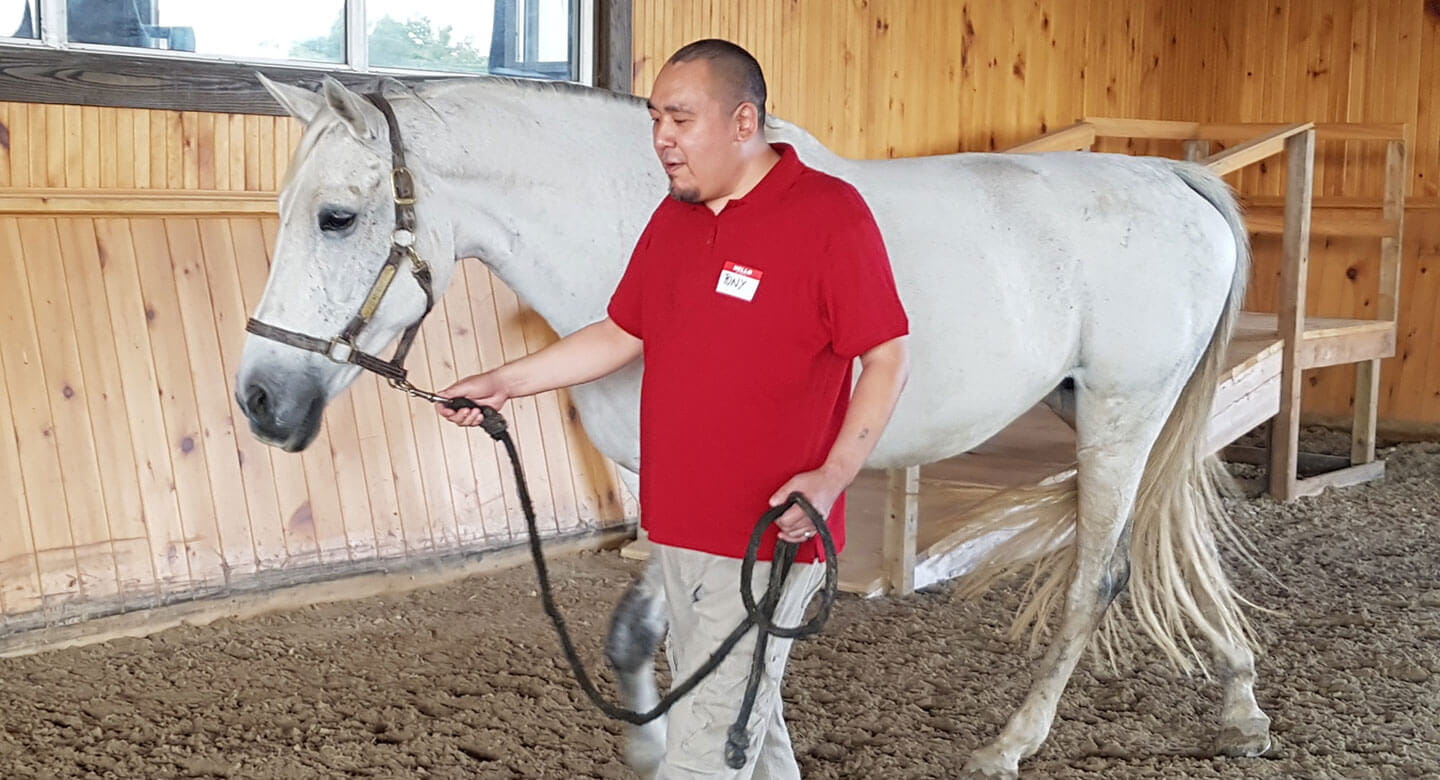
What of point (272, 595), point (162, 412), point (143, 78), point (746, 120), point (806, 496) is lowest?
point (272, 595)

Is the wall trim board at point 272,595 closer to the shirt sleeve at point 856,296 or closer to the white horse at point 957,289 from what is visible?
the white horse at point 957,289

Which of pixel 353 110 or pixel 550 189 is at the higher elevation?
pixel 353 110

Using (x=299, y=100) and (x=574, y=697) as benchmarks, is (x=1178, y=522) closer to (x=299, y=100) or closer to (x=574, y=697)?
(x=574, y=697)

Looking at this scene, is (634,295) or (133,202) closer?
(634,295)

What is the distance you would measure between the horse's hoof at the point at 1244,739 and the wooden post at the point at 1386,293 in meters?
3.32

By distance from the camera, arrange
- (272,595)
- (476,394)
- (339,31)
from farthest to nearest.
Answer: (339,31), (272,595), (476,394)

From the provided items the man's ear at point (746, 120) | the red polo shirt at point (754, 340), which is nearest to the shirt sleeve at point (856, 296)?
the red polo shirt at point (754, 340)

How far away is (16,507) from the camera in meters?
3.17

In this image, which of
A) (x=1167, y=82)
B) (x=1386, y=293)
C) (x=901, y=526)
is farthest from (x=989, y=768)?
(x=1167, y=82)

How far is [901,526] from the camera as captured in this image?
12.3 feet

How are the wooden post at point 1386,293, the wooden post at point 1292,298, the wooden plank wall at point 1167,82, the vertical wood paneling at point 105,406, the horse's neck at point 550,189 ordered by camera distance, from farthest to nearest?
the wooden post at point 1386,293 → the wooden plank wall at point 1167,82 → the wooden post at point 1292,298 → the vertical wood paneling at point 105,406 → the horse's neck at point 550,189

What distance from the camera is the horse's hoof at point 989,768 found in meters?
2.58

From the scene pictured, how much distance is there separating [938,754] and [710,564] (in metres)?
1.18

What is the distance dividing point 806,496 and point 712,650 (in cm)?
30
